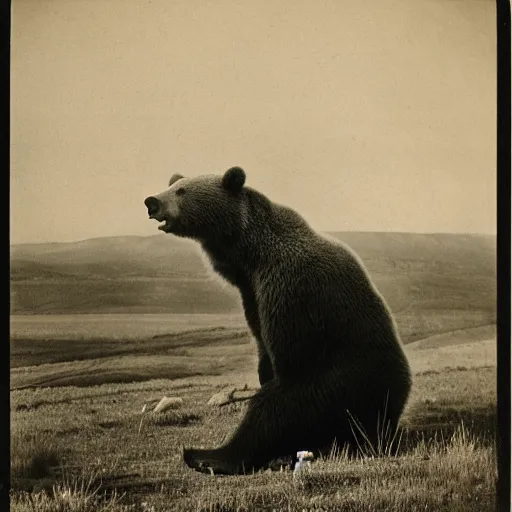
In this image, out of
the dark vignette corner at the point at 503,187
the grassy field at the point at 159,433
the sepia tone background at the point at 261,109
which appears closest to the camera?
the grassy field at the point at 159,433

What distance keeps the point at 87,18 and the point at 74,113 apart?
1.17 ft

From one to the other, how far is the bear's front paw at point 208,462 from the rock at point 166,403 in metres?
0.16

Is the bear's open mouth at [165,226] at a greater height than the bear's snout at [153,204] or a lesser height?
lesser

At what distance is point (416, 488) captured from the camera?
2.59 m

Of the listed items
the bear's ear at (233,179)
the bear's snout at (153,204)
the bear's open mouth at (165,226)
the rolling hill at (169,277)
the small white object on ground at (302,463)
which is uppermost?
the bear's ear at (233,179)

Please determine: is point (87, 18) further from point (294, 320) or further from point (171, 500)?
point (171, 500)

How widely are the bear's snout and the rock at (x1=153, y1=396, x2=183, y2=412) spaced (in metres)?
0.66

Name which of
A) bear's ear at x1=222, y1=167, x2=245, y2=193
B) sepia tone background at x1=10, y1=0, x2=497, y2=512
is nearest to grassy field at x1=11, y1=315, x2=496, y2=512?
sepia tone background at x1=10, y1=0, x2=497, y2=512

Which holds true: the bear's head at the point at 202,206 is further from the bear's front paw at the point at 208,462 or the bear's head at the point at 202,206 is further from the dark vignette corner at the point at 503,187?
the dark vignette corner at the point at 503,187

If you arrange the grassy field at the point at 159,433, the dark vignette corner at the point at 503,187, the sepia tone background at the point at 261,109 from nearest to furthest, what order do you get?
the grassy field at the point at 159,433, the sepia tone background at the point at 261,109, the dark vignette corner at the point at 503,187

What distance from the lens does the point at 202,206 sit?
8.37 feet

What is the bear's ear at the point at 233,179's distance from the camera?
8.43 ft
